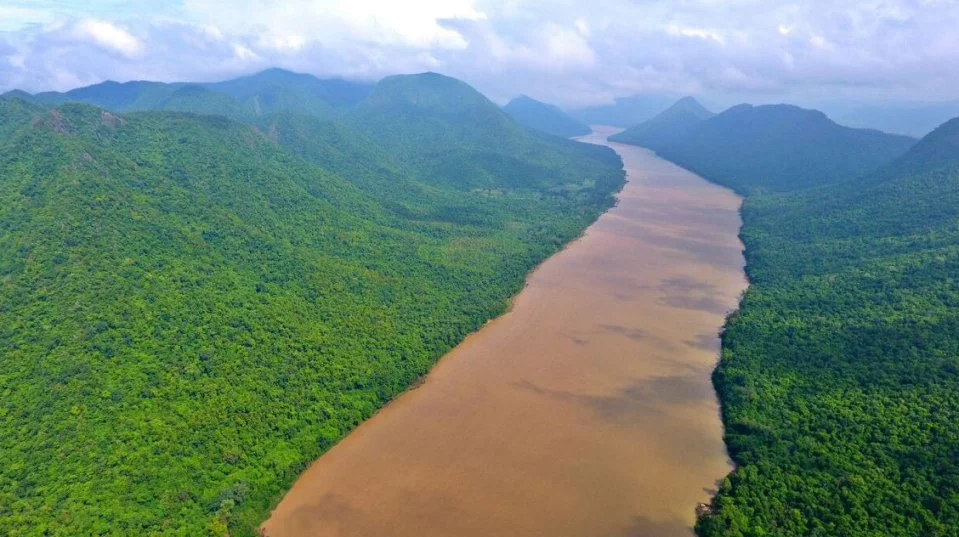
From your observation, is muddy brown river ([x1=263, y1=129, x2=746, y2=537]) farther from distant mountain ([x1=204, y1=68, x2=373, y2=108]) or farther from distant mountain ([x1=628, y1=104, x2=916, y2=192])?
distant mountain ([x1=204, y1=68, x2=373, y2=108])

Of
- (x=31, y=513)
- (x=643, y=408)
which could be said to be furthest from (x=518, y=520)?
(x=31, y=513)

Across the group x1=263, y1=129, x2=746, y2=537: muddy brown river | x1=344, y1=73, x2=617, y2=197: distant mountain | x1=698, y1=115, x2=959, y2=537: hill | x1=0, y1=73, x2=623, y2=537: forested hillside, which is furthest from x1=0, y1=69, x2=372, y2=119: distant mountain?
x1=698, y1=115, x2=959, y2=537: hill

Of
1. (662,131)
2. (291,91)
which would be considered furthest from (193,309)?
(662,131)

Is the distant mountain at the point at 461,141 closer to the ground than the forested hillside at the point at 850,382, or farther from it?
farther from it

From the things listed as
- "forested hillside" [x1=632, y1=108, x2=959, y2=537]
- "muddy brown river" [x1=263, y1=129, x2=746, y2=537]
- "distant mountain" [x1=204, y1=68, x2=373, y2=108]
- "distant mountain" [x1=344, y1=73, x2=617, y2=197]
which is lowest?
"muddy brown river" [x1=263, y1=129, x2=746, y2=537]

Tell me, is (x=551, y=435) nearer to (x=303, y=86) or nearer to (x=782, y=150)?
(x=782, y=150)

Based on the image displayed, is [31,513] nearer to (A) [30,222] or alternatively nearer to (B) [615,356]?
(A) [30,222]

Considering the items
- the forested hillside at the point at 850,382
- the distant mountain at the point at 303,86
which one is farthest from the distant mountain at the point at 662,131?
the forested hillside at the point at 850,382

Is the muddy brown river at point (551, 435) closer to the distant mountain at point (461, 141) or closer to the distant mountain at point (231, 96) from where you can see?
the distant mountain at point (461, 141)
